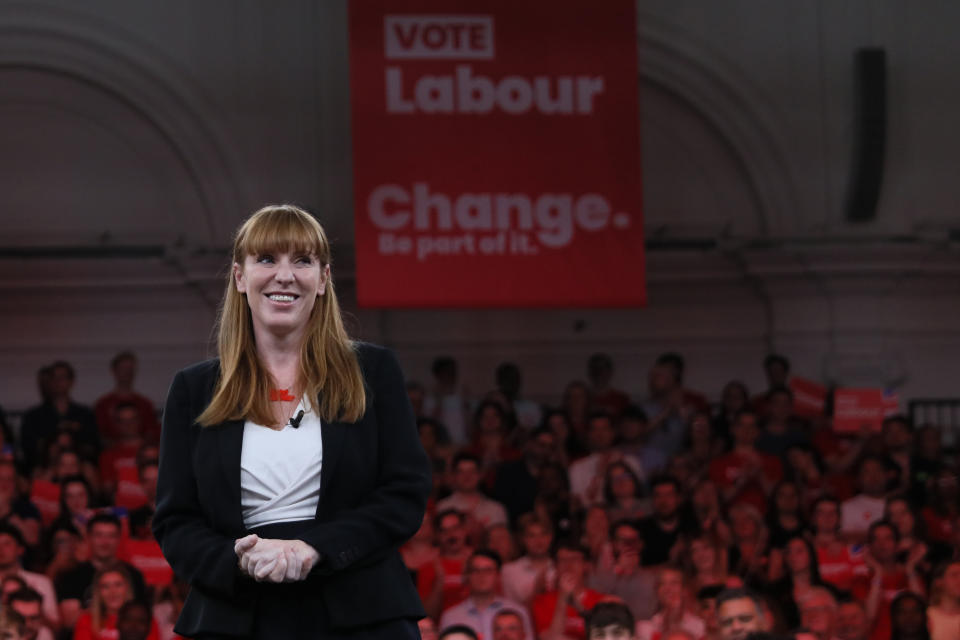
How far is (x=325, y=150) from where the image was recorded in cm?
1158

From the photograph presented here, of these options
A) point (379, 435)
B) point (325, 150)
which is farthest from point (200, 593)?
point (325, 150)

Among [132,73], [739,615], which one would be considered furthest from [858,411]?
[132,73]

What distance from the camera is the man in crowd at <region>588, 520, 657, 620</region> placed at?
7.13 m

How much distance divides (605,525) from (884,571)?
1343 mm

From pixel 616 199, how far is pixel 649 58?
11.7 feet

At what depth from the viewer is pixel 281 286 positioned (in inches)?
97.7

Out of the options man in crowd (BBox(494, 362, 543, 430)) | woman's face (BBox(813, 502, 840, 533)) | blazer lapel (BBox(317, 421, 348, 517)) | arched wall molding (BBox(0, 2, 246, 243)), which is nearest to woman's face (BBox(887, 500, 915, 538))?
woman's face (BBox(813, 502, 840, 533))

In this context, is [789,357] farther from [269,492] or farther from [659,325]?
[269,492]

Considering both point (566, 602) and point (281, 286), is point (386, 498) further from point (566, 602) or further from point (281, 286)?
point (566, 602)

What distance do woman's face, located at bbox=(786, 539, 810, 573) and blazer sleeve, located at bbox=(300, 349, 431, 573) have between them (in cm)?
509

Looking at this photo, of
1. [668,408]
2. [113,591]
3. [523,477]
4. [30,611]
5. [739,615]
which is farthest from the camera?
[668,408]

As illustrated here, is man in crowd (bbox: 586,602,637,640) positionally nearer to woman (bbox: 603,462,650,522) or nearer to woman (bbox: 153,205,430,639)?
woman (bbox: 603,462,650,522)

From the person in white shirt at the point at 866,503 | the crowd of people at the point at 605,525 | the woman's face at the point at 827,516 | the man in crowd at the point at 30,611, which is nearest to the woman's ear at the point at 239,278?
the crowd of people at the point at 605,525

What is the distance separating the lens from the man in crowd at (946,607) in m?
7.09
